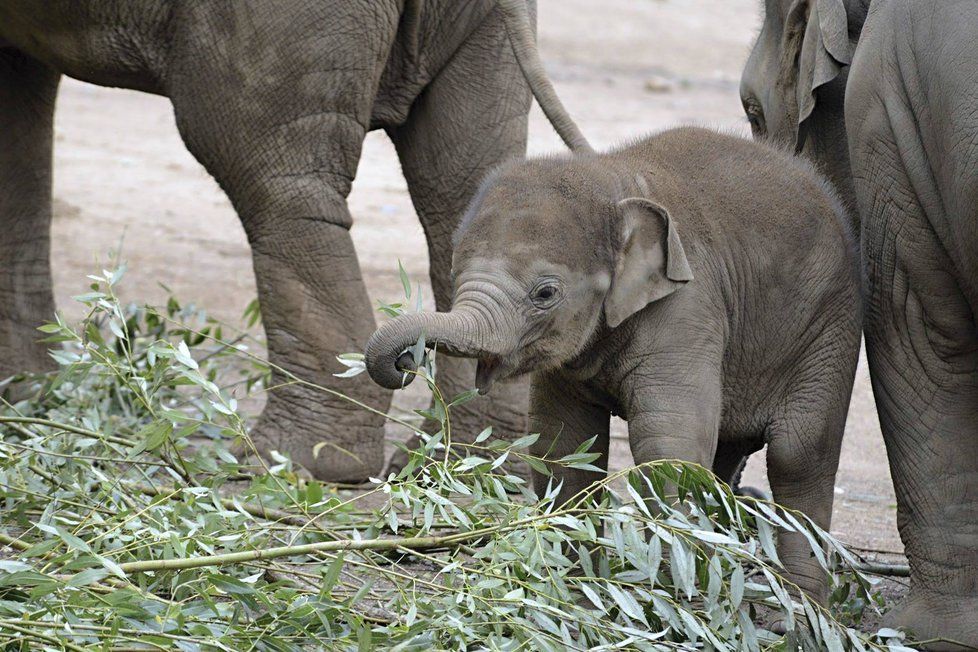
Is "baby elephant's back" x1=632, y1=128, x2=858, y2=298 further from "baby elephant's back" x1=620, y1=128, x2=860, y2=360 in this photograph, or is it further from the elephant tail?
the elephant tail

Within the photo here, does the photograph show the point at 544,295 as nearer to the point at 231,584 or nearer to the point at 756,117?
the point at 231,584

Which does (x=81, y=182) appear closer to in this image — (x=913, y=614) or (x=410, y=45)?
(x=410, y=45)

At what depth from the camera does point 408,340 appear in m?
2.88

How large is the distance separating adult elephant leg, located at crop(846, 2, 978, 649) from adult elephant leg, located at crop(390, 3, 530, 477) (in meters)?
1.52

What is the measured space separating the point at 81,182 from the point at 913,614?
689 centimetres

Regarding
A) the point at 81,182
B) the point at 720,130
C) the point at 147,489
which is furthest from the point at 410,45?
the point at 81,182

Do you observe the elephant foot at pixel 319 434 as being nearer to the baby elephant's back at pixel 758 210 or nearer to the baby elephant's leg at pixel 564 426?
the baby elephant's leg at pixel 564 426

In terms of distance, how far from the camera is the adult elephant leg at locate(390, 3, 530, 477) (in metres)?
4.61

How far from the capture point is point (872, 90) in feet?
10.2

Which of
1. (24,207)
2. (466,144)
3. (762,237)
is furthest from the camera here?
(24,207)

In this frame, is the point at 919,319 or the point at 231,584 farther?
the point at 919,319

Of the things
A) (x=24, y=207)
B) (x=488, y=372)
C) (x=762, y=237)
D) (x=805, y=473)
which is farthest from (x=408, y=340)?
(x=24, y=207)

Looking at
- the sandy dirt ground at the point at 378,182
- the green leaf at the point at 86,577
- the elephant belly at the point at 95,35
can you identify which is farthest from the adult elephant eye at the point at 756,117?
the green leaf at the point at 86,577

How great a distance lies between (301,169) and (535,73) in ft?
2.29
